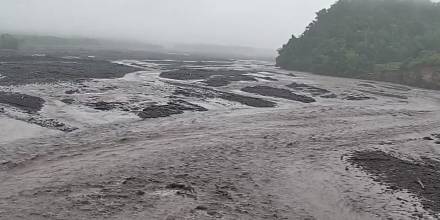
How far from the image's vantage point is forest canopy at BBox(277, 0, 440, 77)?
187ft

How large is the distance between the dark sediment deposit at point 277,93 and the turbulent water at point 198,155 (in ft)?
6.77

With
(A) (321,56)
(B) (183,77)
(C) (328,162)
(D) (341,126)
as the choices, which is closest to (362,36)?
(A) (321,56)

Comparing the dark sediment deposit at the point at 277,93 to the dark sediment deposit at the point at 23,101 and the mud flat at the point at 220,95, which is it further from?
the dark sediment deposit at the point at 23,101

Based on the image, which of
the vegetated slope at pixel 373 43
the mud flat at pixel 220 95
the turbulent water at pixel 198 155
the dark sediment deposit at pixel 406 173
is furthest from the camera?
the vegetated slope at pixel 373 43

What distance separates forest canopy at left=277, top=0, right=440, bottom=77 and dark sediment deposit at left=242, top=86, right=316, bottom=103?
802 inches

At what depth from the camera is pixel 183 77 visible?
137ft

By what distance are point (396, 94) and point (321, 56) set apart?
24.2m

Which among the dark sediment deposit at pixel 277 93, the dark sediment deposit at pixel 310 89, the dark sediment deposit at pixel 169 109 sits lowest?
the dark sediment deposit at pixel 169 109

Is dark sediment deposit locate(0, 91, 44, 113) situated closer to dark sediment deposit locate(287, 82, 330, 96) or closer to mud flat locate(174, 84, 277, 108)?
mud flat locate(174, 84, 277, 108)

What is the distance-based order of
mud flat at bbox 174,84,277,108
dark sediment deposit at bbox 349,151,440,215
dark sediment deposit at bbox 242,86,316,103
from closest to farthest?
1. dark sediment deposit at bbox 349,151,440,215
2. mud flat at bbox 174,84,277,108
3. dark sediment deposit at bbox 242,86,316,103

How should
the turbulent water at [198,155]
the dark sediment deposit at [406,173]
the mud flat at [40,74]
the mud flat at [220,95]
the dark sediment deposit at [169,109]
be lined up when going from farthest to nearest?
1. the mud flat at [40,74]
2. the mud flat at [220,95]
3. the dark sediment deposit at [169,109]
4. the dark sediment deposit at [406,173]
5. the turbulent water at [198,155]

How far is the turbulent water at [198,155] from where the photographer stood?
11008 mm

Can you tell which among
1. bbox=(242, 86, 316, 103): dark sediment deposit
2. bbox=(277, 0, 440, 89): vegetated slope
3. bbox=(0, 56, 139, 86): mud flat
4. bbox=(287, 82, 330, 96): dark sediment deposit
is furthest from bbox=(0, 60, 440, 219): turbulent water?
bbox=(277, 0, 440, 89): vegetated slope

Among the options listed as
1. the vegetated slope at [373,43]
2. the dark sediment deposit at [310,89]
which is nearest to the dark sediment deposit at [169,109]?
the dark sediment deposit at [310,89]
